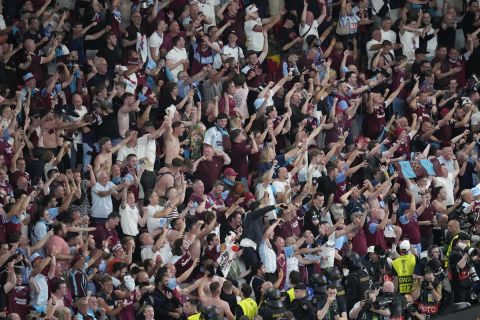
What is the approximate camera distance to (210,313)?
59.5 ft

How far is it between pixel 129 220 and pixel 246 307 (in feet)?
7.18

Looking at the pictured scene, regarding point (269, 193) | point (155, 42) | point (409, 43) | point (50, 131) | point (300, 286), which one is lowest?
point (409, 43)

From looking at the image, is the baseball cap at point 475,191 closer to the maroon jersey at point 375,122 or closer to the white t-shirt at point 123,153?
the maroon jersey at point 375,122

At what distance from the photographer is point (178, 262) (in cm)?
1955

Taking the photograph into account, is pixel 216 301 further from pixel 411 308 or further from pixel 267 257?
pixel 411 308

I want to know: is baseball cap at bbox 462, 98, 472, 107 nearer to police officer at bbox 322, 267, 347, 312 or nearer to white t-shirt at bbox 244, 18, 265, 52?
white t-shirt at bbox 244, 18, 265, 52

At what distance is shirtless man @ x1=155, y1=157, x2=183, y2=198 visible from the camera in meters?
20.3

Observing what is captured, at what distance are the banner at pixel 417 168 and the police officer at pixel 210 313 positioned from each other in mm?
6643

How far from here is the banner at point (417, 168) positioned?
23.9m

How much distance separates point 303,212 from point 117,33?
4.06 meters

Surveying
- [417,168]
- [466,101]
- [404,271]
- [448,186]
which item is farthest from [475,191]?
[404,271]

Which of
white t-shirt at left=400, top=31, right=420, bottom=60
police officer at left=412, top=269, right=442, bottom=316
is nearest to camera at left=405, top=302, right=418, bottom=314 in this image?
police officer at left=412, top=269, right=442, bottom=316

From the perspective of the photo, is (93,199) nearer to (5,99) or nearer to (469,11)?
(5,99)

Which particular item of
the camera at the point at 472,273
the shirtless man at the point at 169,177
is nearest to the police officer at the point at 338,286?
the camera at the point at 472,273
